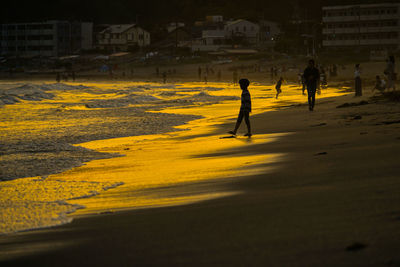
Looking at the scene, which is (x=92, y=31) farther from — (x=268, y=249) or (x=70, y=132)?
(x=268, y=249)

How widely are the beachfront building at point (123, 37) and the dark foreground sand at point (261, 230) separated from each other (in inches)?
4476

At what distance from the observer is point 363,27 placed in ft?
284

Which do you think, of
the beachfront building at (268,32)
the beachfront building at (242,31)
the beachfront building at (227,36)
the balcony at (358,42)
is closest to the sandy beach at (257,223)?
the balcony at (358,42)

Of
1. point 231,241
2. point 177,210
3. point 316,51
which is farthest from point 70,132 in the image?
point 316,51

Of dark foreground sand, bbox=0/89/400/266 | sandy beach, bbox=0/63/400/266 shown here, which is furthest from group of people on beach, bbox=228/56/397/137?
dark foreground sand, bbox=0/89/400/266

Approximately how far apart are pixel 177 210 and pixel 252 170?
2.37 m

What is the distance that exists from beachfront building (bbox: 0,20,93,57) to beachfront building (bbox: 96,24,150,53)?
6944 mm

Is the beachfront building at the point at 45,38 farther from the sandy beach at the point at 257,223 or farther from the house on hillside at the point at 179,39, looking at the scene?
the sandy beach at the point at 257,223

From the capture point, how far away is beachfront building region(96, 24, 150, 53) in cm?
11844

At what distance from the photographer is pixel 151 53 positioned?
105 metres

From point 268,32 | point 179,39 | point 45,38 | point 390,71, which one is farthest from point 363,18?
point 45,38

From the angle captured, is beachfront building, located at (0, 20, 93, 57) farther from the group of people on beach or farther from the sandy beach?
the sandy beach

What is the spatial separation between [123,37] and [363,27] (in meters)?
53.3

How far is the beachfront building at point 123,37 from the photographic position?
11844cm
